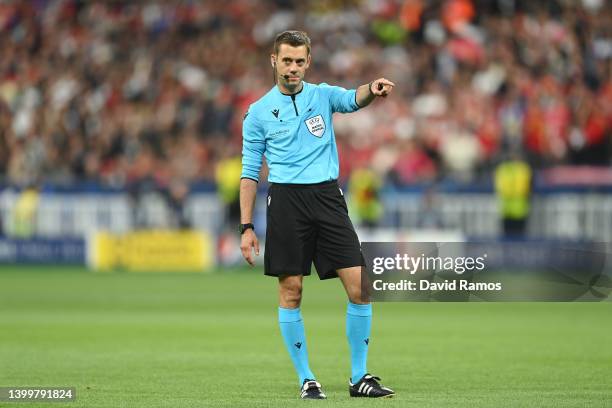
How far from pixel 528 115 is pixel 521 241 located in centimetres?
232

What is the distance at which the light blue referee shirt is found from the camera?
851 cm

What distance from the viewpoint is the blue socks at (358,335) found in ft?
28.0

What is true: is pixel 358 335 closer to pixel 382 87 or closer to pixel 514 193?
pixel 382 87

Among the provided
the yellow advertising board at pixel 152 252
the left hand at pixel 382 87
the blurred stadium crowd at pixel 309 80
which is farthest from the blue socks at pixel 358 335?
the yellow advertising board at pixel 152 252

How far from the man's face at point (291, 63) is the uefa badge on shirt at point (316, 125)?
0.24 meters

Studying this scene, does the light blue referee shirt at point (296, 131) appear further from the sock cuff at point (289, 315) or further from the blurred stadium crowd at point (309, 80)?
the blurred stadium crowd at point (309, 80)

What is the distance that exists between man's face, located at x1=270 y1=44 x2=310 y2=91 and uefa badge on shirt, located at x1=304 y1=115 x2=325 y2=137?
24cm

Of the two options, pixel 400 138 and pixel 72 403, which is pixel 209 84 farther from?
pixel 72 403

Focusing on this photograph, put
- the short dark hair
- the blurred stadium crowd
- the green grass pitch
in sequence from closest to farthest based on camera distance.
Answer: the short dark hair < the green grass pitch < the blurred stadium crowd

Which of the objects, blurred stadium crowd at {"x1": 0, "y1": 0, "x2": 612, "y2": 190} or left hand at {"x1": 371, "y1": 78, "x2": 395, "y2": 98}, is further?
blurred stadium crowd at {"x1": 0, "y1": 0, "x2": 612, "y2": 190}

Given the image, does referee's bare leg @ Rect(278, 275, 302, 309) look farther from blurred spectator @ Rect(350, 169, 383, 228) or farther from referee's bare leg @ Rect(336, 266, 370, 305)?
blurred spectator @ Rect(350, 169, 383, 228)

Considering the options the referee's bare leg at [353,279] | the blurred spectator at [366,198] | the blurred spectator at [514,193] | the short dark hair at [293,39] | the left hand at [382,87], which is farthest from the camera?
the blurred spectator at [366,198]

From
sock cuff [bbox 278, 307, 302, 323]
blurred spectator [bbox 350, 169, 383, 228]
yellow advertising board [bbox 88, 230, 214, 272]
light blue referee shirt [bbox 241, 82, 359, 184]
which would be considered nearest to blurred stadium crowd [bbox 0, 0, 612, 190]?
blurred spectator [bbox 350, 169, 383, 228]

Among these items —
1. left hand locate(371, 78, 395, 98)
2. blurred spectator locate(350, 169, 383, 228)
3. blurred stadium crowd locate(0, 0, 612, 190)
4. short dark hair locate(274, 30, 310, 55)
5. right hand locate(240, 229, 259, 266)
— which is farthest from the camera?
blurred stadium crowd locate(0, 0, 612, 190)
